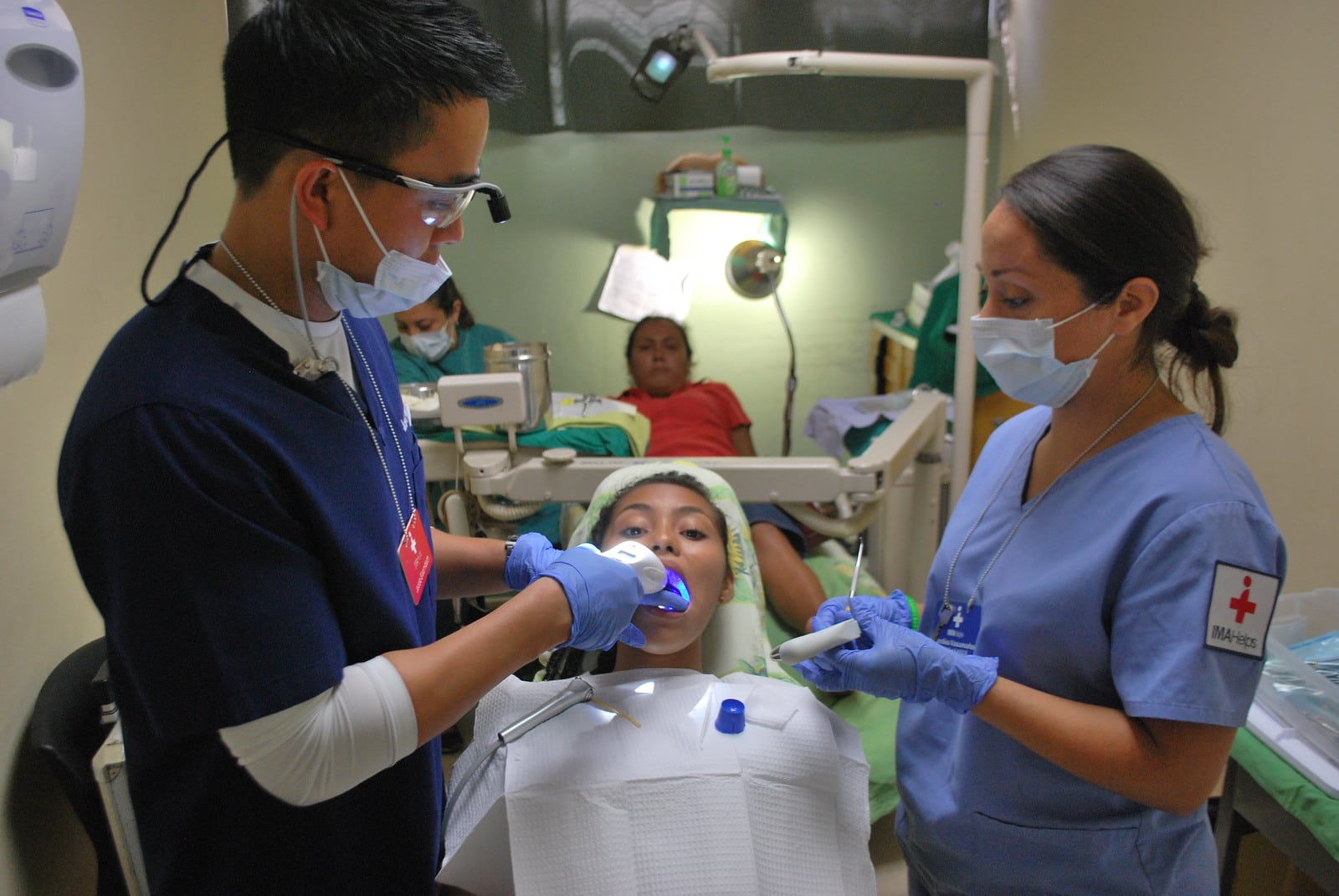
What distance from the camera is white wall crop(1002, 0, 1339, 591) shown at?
1972mm

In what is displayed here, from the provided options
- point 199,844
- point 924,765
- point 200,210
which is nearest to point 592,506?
point 924,765

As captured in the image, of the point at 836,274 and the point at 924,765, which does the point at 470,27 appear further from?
the point at 836,274

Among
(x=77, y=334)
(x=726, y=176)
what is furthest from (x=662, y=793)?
(x=726, y=176)

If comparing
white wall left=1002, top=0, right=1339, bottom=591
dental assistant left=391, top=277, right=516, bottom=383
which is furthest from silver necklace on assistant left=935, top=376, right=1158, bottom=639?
dental assistant left=391, top=277, right=516, bottom=383

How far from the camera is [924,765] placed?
4.09ft

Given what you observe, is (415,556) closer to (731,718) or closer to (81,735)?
(731,718)

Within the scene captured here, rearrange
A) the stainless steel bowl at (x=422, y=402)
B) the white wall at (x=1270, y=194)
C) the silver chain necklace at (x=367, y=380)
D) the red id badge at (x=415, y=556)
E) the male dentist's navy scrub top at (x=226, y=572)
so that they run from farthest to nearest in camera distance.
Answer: the stainless steel bowl at (x=422, y=402) → the white wall at (x=1270, y=194) → the red id badge at (x=415, y=556) → the silver chain necklace at (x=367, y=380) → the male dentist's navy scrub top at (x=226, y=572)

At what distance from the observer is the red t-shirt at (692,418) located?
122 inches

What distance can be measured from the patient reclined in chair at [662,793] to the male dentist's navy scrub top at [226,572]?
233 millimetres

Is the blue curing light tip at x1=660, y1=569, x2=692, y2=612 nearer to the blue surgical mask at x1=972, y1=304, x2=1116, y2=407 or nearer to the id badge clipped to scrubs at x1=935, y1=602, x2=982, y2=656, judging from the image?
the id badge clipped to scrubs at x1=935, y1=602, x2=982, y2=656

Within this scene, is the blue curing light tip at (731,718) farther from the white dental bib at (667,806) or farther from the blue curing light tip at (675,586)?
the blue curing light tip at (675,586)

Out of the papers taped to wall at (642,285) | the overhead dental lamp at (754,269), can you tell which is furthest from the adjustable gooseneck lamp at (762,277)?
the papers taped to wall at (642,285)

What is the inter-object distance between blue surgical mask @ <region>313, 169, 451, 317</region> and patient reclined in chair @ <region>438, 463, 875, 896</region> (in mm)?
681

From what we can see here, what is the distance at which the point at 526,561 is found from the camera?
1290 mm
